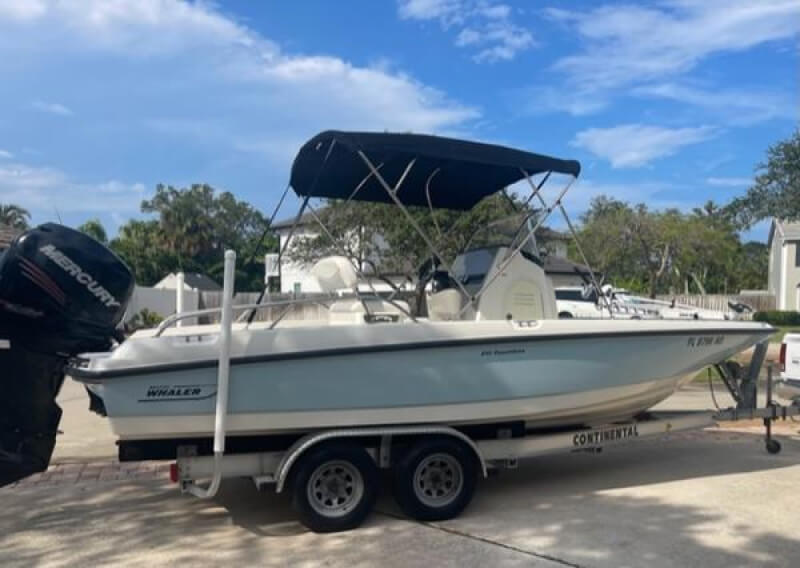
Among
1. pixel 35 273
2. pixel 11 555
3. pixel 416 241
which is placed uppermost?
pixel 416 241

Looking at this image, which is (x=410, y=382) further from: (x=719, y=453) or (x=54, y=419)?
(x=719, y=453)

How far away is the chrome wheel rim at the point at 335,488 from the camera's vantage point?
4965 mm

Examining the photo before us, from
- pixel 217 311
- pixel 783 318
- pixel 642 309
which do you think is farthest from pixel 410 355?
pixel 783 318

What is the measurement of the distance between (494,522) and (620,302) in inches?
117

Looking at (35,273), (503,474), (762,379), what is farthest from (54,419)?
(762,379)

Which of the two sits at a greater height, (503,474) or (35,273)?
(35,273)

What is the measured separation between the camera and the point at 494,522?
202 inches

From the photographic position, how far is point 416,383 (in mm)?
5070

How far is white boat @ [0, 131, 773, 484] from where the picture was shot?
469 cm

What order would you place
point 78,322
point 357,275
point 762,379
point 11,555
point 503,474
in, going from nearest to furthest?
1. point 11,555
2. point 78,322
3. point 357,275
4. point 503,474
5. point 762,379

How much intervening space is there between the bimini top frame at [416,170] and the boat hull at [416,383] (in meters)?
0.67

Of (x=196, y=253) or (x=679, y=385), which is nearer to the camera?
(x=679, y=385)

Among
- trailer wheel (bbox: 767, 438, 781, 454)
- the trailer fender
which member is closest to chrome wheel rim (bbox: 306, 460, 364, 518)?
the trailer fender

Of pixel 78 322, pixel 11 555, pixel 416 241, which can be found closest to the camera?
pixel 11 555
